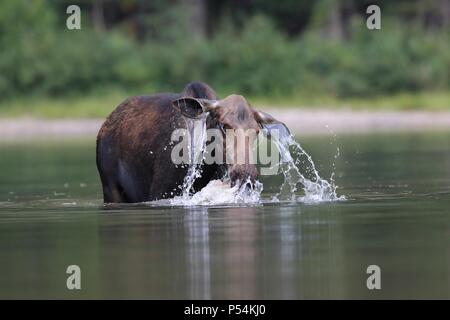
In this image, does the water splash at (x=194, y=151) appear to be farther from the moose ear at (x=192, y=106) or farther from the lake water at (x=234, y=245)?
the lake water at (x=234, y=245)

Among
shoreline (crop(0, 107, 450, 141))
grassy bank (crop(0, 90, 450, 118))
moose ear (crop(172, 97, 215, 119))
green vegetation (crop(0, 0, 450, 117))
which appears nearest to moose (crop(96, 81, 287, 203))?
moose ear (crop(172, 97, 215, 119))

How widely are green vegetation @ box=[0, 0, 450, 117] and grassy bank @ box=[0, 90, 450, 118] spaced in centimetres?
4

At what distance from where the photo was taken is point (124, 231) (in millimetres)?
13070

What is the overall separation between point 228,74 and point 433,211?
32905mm

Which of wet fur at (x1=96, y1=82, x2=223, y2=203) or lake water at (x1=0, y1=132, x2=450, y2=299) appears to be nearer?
lake water at (x1=0, y1=132, x2=450, y2=299)

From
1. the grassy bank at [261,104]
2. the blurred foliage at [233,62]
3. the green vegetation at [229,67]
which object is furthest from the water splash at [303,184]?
the blurred foliage at [233,62]

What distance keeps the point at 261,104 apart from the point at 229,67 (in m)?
4.18

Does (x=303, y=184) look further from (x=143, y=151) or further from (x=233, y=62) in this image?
(x=233, y=62)

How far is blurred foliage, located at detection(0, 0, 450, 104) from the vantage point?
4584 centimetres

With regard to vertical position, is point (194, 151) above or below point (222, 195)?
above

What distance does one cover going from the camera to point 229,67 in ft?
155

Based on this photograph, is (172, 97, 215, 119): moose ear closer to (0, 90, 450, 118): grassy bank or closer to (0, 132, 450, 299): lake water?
(0, 132, 450, 299): lake water

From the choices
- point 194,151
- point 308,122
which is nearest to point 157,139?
point 194,151

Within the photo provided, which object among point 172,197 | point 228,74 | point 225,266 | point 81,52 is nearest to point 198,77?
point 228,74
